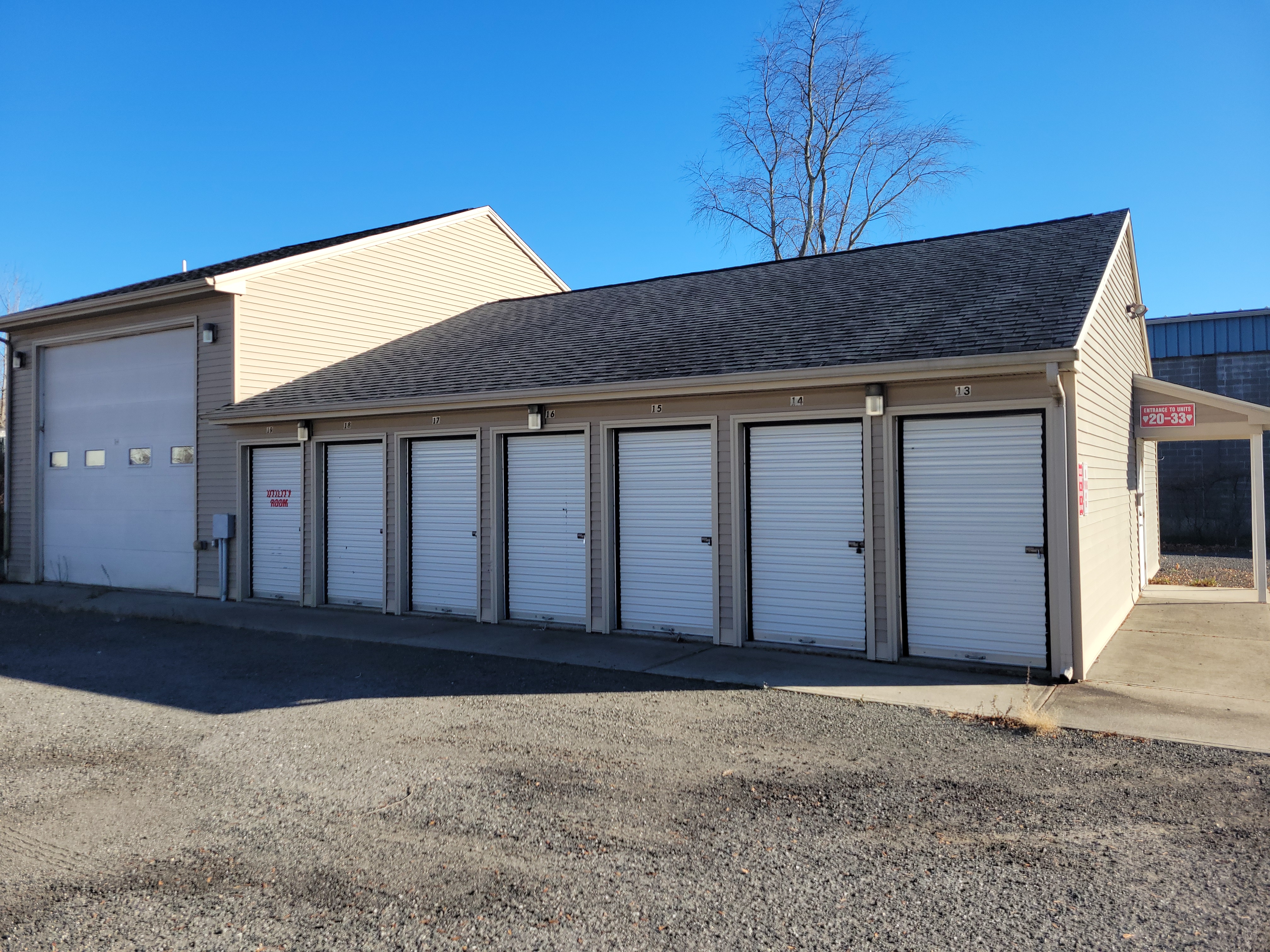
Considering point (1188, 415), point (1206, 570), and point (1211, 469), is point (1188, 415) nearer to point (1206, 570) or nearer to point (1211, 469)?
point (1206, 570)

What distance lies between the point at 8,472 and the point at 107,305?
460 centimetres

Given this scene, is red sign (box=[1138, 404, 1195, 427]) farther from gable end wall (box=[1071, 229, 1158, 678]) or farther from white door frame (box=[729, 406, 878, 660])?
white door frame (box=[729, 406, 878, 660])

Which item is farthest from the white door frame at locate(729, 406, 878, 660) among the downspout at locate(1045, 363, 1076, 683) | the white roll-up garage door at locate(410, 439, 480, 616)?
the white roll-up garage door at locate(410, 439, 480, 616)

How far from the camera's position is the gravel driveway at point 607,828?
11.6ft

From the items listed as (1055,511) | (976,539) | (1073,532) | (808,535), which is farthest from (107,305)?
(1073,532)

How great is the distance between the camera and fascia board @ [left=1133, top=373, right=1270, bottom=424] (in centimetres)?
1095

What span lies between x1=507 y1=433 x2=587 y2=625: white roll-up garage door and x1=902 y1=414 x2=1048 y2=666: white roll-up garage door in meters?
3.81

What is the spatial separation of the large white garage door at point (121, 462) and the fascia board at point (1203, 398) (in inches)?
572

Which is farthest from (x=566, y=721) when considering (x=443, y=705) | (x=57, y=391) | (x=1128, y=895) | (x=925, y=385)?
(x=57, y=391)

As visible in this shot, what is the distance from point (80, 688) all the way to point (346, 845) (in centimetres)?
515

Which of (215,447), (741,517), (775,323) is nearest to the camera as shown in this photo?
(741,517)

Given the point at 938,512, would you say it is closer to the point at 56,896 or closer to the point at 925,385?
the point at 925,385

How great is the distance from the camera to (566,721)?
658cm

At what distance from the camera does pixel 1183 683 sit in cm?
755
